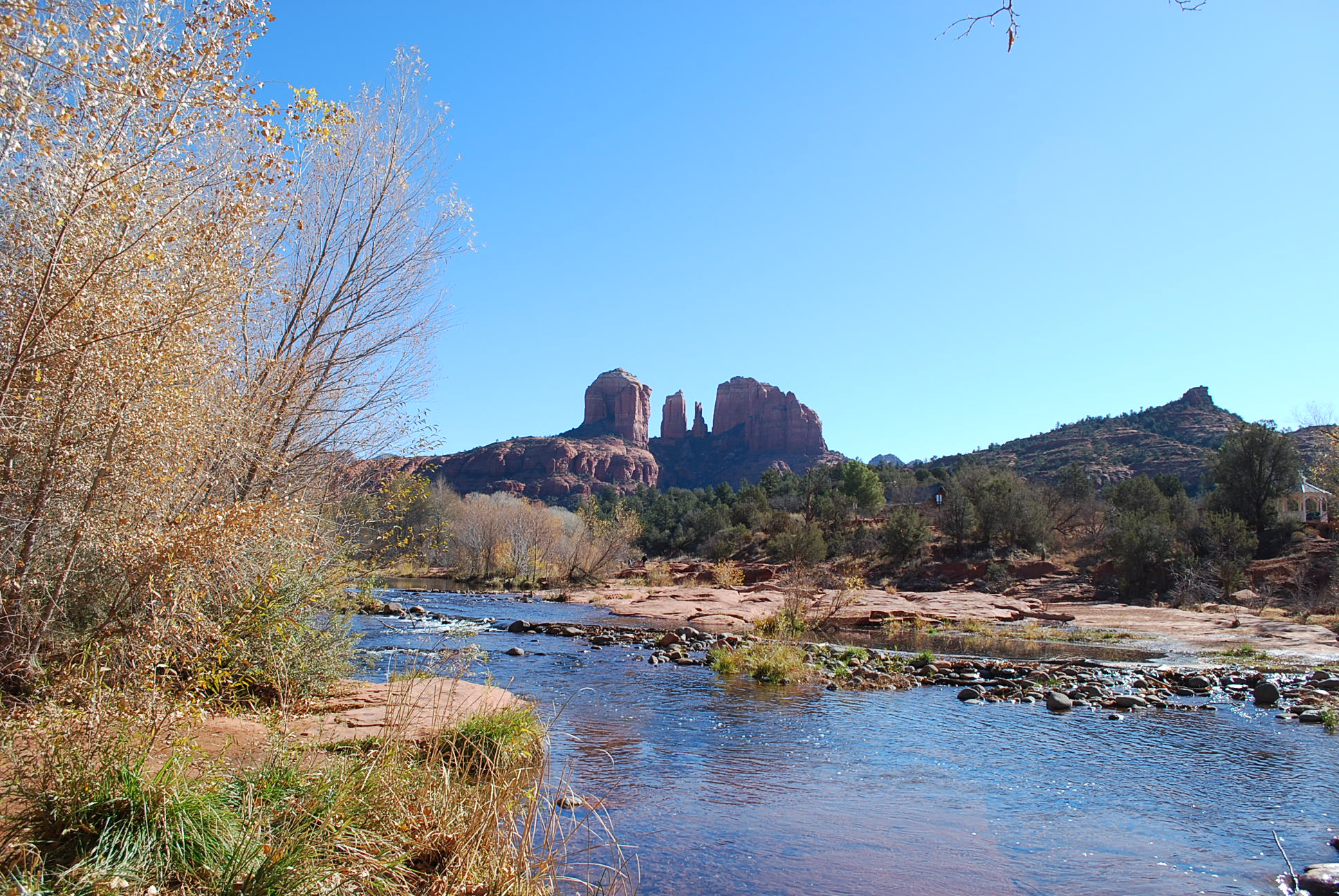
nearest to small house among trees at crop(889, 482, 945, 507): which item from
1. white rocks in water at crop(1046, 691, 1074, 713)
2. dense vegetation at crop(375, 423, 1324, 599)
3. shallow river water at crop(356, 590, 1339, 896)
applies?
dense vegetation at crop(375, 423, 1324, 599)

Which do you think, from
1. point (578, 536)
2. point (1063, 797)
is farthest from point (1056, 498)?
point (1063, 797)

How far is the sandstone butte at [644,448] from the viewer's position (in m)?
113

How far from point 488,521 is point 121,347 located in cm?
4391

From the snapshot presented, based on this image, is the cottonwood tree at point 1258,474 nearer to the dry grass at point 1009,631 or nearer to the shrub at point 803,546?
the dry grass at point 1009,631

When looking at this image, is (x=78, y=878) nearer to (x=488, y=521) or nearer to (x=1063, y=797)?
(x=1063, y=797)

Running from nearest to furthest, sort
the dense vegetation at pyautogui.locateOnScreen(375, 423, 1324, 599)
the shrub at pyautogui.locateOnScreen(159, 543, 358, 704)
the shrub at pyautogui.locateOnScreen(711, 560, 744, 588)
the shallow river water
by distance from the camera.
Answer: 1. the shallow river water
2. the shrub at pyautogui.locateOnScreen(159, 543, 358, 704)
3. the dense vegetation at pyautogui.locateOnScreen(375, 423, 1324, 599)
4. the shrub at pyautogui.locateOnScreen(711, 560, 744, 588)

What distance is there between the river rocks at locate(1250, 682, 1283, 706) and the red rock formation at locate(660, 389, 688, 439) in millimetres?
128883

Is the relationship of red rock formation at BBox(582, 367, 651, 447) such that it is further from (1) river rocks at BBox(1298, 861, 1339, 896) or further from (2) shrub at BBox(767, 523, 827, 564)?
(1) river rocks at BBox(1298, 861, 1339, 896)

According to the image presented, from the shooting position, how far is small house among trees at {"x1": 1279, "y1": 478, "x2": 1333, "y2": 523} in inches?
1401

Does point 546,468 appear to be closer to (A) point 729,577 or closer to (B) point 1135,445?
(B) point 1135,445

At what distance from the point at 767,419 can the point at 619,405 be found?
83.5ft

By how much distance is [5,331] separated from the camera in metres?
5.24

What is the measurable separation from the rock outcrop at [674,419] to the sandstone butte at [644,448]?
12 centimetres

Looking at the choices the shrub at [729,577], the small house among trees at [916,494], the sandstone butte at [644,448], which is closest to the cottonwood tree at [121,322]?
the shrub at [729,577]
